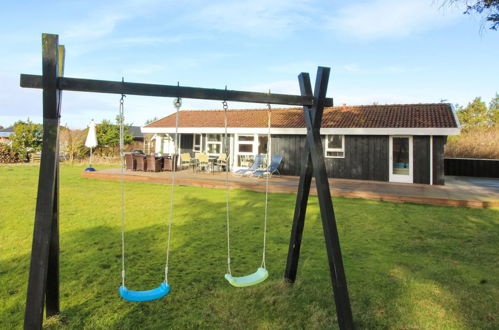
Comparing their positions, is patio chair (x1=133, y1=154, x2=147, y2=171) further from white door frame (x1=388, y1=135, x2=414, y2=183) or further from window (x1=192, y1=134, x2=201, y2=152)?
white door frame (x1=388, y1=135, x2=414, y2=183)

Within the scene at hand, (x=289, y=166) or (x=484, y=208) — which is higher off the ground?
(x=289, y=166)

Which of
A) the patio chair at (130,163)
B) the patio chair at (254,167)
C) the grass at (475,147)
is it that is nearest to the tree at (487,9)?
the patio chair at (254,167)

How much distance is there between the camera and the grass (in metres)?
17.0

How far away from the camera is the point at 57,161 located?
90.4 inches

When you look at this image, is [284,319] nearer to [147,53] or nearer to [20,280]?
[20,280]

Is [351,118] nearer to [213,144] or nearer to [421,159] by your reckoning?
[421,159]

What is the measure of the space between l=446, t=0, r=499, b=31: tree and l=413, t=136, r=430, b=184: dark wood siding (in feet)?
20.4

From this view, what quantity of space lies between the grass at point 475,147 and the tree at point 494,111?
839cm

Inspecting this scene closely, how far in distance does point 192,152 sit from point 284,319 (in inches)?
609

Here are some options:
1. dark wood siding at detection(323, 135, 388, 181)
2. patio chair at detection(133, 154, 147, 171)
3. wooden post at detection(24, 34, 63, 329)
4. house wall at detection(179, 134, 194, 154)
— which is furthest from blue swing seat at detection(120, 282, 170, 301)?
house wall at detection(179, 134, 194, 154)

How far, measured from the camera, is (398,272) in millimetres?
3631

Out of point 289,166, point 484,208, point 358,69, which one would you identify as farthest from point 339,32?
point 484,208

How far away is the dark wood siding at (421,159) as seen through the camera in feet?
38.5

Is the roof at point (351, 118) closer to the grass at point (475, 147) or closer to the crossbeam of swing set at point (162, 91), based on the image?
the grass at point (475, 147)
